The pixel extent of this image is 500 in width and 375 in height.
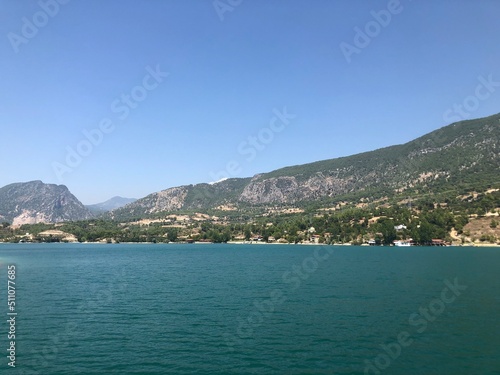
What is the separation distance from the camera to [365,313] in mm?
47312

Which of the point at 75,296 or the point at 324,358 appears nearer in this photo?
the point at 324,358

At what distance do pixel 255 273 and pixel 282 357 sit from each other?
5806 cm

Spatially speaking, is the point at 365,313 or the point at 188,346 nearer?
the point at 188,346

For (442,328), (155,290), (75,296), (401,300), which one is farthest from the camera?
(155,290)

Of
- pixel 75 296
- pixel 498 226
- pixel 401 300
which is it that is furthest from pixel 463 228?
pixel 75 296

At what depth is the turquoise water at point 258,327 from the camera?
3102 cm

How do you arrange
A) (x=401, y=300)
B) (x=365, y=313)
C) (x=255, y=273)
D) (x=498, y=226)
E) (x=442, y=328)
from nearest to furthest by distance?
1. (x=442, y=328)
2. (x=365, y=313)
3. (x=401, y=300)
4. (x=255, y=273)
5. (x=498, y=226)

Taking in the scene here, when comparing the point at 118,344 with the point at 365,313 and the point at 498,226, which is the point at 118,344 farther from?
the point at 498,226

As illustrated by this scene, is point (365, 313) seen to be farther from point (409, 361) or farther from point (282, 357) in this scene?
point (282, 357)

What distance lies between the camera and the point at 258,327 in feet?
136

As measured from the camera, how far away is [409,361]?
3180 cm

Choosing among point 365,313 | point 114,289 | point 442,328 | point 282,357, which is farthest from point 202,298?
point 442,328

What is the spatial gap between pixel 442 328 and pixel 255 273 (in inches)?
2082

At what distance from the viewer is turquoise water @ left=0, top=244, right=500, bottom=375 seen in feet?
102
